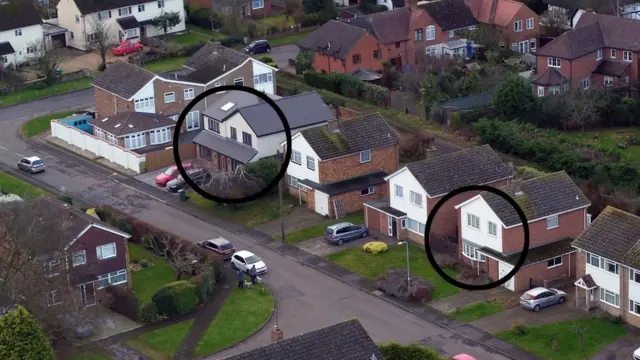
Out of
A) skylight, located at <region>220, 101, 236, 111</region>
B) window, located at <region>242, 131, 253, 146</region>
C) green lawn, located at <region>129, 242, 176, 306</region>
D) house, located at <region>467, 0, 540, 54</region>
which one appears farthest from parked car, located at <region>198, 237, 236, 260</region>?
house, located at <region>467, 0, 540, 54</region>

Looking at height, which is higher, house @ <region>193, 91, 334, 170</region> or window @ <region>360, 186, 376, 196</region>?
house @ <region>193, 91, 334, 170</region>

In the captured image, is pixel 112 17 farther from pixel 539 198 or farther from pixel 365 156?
pixel 539 198

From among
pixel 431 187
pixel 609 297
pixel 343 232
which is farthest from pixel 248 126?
pixel 609 297

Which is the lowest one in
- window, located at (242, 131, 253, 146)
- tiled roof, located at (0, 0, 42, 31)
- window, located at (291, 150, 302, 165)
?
window, located at (291, 150, 302, 165)

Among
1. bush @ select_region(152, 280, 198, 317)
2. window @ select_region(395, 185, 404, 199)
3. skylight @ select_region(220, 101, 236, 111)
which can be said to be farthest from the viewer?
skylight @ select_region(220, 101, 236, 111)

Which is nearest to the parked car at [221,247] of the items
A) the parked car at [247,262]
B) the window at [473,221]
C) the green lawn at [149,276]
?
the parked car at [247,262]

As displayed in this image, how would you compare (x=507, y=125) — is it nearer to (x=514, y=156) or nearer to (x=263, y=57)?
(x=514, y=156)

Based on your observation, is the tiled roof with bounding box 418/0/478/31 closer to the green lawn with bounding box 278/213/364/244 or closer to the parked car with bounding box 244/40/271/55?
the parked car with bounding box 244/40/271/55
